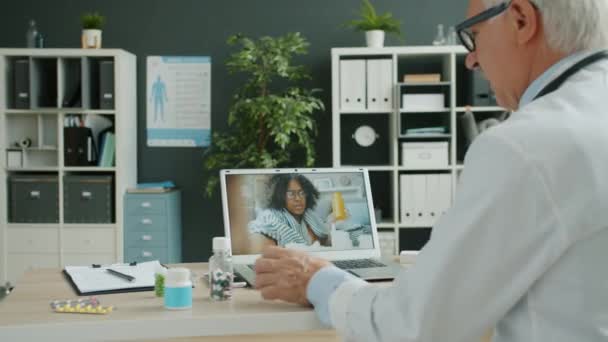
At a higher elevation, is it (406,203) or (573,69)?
(573,69)

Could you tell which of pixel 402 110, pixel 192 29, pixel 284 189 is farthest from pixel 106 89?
pixel 284 189

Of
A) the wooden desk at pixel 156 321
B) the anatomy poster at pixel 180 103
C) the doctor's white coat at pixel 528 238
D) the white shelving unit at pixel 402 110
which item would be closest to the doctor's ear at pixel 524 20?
the doctor's white coat at pixel 528 238

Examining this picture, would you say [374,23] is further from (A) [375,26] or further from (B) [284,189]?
(B) [284,189]

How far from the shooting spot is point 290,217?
7.34 ft

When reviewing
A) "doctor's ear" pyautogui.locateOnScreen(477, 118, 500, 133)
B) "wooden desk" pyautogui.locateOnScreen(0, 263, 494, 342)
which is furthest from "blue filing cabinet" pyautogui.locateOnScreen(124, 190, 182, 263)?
"wooden desk" pyautogui.locateOnScreen(0, 263, 494, 342)

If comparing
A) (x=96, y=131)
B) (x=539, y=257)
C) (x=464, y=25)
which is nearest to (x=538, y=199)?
(x=539, y=257)

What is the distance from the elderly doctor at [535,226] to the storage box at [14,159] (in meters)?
4.52

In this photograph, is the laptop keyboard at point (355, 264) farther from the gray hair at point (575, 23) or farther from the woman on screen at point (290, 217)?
the gray hair at point (575, 23)

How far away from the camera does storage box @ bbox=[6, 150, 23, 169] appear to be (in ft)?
16.7

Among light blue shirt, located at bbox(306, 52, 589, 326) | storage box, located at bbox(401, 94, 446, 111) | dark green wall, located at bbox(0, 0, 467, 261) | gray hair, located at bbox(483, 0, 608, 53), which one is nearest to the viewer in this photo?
gray hair, located at bbox(483, 0, 608, 53)

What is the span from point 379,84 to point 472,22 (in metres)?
3.74

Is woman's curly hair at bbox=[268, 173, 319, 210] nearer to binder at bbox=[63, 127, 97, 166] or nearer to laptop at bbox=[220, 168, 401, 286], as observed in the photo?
laptop at bbox=[220, 168, 401, 286]

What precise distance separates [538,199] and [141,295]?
1.14 metres

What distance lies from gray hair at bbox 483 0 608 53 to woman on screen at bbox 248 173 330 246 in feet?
4.05
